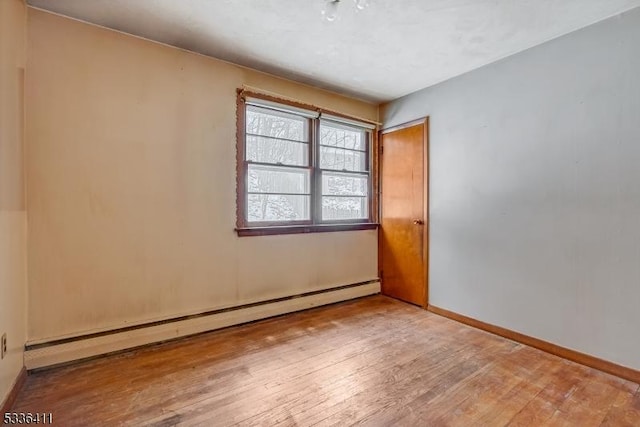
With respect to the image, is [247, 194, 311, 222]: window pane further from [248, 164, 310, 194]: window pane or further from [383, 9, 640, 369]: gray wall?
[383, 9, 640, 369]: gray wall

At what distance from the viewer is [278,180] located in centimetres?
321

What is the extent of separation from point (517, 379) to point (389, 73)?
2.76 metres

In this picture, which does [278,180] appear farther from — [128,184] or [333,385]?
[333,385]

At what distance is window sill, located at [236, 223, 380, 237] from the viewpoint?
298 cm

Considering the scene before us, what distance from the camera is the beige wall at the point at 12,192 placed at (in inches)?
65.3

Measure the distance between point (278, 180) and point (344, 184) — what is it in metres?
0.92

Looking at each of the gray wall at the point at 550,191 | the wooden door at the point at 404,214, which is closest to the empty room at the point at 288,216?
the gray wall at the point at 550,191

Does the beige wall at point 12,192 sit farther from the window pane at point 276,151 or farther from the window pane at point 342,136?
the window pane at point 342,136

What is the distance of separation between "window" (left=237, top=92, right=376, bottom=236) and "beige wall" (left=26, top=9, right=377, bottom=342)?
16 cm

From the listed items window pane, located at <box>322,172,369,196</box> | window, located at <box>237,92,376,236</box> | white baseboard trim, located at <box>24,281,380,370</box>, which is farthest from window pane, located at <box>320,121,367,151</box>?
white baseboard trim, located at <box>24,281,380,370</box>

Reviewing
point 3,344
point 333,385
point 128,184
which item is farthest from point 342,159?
point 3,344

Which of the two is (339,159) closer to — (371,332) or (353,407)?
(371,332)

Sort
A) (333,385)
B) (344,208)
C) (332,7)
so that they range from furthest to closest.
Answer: (344,208) → (332,7) → (333,385)

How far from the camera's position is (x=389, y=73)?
9.99 feet
